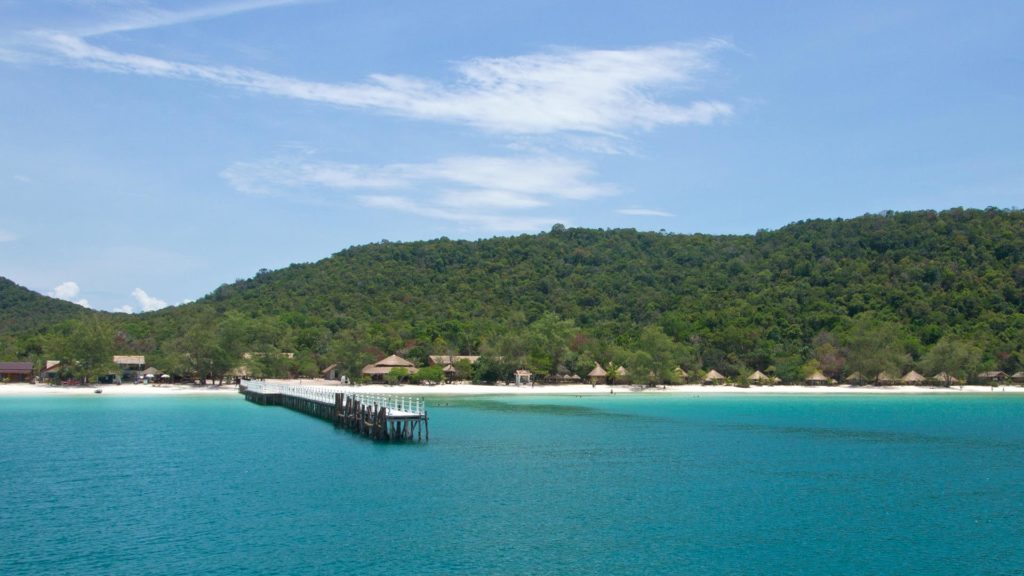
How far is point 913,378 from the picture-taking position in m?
89.2

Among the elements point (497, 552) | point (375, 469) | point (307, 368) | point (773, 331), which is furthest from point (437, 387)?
point (497, 552)

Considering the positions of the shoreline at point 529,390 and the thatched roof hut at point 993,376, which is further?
the thatched roof hut at point 993,376

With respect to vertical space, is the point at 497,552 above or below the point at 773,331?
below

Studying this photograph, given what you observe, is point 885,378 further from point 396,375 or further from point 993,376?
point 396,375

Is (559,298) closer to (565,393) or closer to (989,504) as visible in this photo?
(565,393)

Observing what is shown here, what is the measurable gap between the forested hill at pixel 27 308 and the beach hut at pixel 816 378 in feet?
327

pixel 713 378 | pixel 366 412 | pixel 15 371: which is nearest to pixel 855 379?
pixel 713 378

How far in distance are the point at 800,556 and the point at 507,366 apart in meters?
65.7

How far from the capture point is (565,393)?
264 feet

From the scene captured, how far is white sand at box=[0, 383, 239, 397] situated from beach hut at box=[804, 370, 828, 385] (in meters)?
58.3

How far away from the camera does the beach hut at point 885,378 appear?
87613mm

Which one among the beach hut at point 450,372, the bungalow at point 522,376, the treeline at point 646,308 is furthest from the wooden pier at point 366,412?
the bungalow at point 522,376

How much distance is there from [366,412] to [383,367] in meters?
45.6

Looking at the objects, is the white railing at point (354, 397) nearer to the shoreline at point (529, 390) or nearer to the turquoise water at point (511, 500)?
the turquoise water at point (511, 500)
